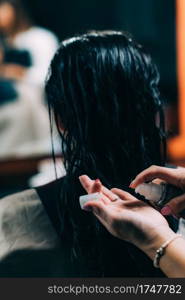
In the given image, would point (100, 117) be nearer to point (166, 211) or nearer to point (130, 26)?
point (166, 211)

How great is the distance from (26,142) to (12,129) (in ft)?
A: 0.48

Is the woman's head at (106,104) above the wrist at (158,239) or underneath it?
above

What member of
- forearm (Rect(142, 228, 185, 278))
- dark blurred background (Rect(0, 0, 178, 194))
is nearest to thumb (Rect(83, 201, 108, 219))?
forearm (Rect(142, 228, 185, 278))

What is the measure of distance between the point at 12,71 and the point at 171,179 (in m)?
2.74

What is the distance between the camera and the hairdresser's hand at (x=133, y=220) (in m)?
0.95

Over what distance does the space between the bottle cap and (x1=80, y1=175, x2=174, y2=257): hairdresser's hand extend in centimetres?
3

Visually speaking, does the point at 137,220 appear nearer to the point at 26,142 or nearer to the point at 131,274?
the point at 131,274

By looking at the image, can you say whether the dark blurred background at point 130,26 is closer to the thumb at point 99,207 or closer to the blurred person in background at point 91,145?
the blurred person in background at point 91,145

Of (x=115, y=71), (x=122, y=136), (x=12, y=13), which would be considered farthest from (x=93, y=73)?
(x=12, y=13)

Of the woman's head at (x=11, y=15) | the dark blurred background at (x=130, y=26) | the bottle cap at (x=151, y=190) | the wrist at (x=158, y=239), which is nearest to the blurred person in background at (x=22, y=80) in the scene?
the woman's head at (x=11, y=15)

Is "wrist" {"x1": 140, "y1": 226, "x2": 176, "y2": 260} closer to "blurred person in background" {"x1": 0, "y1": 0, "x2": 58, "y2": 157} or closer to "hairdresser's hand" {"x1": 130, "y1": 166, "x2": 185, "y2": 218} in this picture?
"hairdresser's hand" {"x1": 130, "y1": 166, "x2": 185, "y2": 218}

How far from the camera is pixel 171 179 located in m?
1.04

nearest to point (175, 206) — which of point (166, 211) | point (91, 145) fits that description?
point (166, 211)

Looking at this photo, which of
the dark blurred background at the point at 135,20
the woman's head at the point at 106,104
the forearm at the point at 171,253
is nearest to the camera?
the forearm at the point at 171,253
